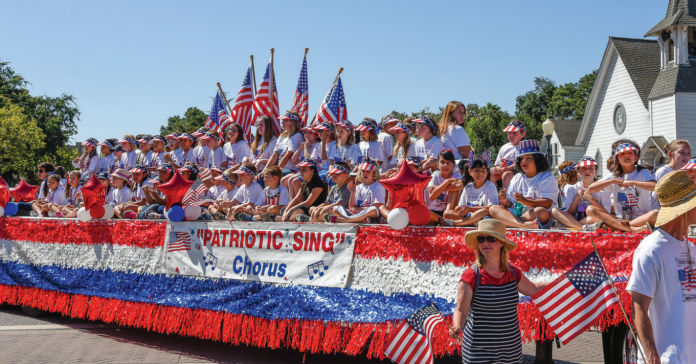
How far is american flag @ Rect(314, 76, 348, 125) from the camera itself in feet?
38.7

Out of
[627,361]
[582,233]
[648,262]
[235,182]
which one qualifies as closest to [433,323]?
[648,262]

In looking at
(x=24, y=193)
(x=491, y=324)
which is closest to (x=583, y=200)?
(x=491, y=324)

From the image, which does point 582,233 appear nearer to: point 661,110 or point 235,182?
point 235,182

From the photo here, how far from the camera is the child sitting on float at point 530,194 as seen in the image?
533 cm

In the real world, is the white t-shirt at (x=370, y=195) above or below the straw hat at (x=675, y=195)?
above

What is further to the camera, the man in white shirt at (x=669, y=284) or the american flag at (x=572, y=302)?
the american flag at (x=572, y=302)

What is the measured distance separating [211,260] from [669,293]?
15.5 feet

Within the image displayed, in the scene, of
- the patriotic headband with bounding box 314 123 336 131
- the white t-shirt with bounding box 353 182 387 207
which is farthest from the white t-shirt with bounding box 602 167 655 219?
the patriotic headband with bounding box 314 123 336 131

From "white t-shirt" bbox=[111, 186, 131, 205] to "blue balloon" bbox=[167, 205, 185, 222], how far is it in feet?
12.4

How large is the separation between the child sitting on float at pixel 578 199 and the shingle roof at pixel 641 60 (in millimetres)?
18065

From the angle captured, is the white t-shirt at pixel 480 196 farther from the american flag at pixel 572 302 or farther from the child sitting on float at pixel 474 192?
the american flag at pixel 572 302

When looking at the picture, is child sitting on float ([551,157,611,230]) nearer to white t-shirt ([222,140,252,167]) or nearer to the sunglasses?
the sunglasses

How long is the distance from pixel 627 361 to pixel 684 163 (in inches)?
87.3

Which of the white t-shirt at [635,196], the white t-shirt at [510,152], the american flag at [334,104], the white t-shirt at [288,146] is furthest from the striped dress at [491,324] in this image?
the american flag at [334,104]
